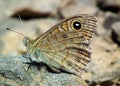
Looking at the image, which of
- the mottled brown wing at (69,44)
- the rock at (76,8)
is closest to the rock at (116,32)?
the rock at (76,8)

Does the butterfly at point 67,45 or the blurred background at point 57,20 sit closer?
the butterfly at point 67,45

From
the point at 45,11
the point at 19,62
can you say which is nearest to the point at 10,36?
the point at 45,11

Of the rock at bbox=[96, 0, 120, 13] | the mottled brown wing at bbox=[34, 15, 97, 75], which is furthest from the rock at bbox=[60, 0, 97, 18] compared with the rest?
the mottled brown wing at bbox=[34, 15, 97, 75]

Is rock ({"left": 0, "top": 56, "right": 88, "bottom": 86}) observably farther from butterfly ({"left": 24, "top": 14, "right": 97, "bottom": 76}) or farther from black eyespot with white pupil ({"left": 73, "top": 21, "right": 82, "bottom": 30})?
black eyespot with white pupil ({"left": 73, "top": 21, "right": 82, "bottom": 30})

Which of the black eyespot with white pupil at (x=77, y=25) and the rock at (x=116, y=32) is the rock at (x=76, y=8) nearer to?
the rock at (x=116, y=32)

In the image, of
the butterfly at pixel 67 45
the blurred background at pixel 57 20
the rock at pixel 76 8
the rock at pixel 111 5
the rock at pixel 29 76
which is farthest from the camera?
the rock at pixel 76 8

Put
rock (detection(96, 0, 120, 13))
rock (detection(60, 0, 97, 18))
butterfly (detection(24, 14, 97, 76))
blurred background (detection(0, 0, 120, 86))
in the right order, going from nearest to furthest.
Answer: butterfly (detection(24, 14, 97, 76)) → blurred background (detection(0, 0, 120, 86)) → rock (detection(96, 0, 120, 13)) → rock (detection(60, 0, 97, 18))
